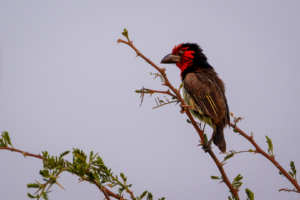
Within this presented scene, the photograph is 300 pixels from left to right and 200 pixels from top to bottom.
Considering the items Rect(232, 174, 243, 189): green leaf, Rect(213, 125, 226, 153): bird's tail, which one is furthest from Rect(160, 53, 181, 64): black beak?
Rect(232, 174, 243, 189): green leaf

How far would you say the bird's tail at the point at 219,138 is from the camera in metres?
3.78

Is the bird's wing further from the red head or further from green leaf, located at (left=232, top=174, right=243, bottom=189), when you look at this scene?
green leaf, located at (left=232, top=174, right=243, bottom=189)

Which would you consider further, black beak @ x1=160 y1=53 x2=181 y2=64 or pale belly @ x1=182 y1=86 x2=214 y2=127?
black beak @ x1=160 y1=53 x2=181 y2=64

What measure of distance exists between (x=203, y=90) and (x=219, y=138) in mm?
707

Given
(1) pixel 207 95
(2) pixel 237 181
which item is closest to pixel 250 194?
(2) pixel 237 181

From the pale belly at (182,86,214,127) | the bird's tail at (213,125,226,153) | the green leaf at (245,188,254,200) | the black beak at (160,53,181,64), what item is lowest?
the green leaf at (245,188,254,200)

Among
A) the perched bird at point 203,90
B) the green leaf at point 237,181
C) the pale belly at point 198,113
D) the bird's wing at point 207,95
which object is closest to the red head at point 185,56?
the perched bird at point 203,90

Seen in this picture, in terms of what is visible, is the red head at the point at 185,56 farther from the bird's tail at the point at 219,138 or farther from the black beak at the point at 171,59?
the bird's tail at the point at 219,138

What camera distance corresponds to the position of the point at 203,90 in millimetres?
4211

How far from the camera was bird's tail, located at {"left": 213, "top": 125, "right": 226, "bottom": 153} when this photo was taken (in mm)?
3783

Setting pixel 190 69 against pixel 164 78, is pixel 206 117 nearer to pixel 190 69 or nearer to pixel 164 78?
pixel 190 69

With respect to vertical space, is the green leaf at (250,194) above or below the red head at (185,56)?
below

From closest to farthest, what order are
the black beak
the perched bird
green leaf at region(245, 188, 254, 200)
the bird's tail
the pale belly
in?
green leaf at region(245, 188, 254, 200) < the bird's tail < the perched bird < the pale belly < the black beak

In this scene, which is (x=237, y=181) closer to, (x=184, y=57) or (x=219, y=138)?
(x=219, y=138)
